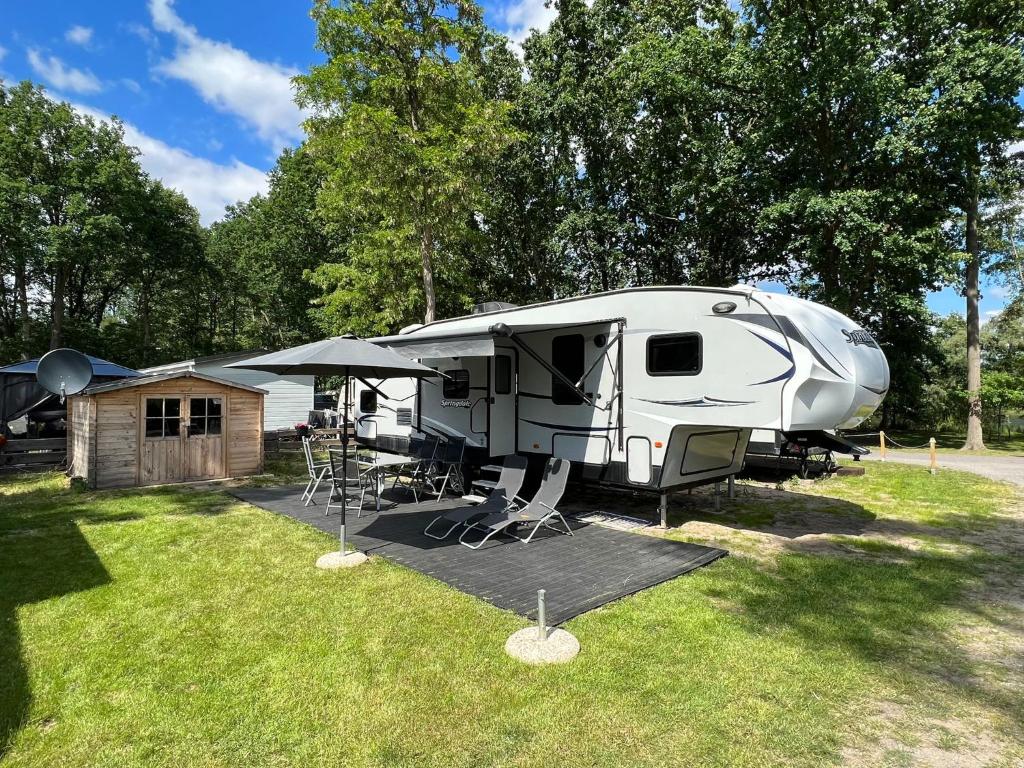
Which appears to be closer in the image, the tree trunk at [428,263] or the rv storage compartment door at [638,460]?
the rv storage compartment door at [638,460]

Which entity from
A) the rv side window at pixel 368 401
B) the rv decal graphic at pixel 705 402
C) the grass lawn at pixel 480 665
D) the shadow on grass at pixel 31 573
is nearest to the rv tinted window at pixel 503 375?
the rv decal graphic at pixel 705 402

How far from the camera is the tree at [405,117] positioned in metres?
14.0

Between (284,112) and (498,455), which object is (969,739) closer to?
(498,455)

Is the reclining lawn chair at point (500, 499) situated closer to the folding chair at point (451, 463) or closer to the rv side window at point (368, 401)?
the folding chair at point (451, 463)

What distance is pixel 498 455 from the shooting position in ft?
27.9

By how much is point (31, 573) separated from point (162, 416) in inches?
198

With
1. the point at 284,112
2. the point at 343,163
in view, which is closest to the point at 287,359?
the point at 343,163

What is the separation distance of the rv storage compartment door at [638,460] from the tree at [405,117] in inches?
357

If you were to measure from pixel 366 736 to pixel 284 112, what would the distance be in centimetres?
2010

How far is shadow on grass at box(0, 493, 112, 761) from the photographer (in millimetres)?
3178

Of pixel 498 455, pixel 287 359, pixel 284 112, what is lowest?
pixel 498 455

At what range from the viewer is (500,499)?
22.8ft

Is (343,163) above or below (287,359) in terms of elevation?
above

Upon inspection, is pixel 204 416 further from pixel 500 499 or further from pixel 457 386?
pixel 500 499
